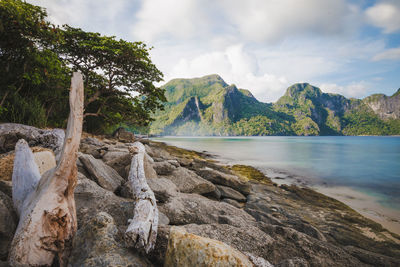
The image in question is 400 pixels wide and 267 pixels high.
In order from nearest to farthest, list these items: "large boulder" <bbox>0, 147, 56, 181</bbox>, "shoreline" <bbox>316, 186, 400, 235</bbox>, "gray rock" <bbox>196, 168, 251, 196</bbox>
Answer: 1. "large boulder" <bbox>0, 147, 56, 181</bbox>
2. "shoreline" <bbox>316, 186, 400, 235</bbox>
3. "gray rock" <bbox>196, 168, 251, 196</bbox>

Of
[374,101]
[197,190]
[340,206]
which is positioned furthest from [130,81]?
[374,101]

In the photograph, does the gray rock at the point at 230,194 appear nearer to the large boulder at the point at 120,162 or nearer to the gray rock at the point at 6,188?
the large boulder at the point at 120,162

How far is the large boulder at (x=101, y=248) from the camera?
1.58m

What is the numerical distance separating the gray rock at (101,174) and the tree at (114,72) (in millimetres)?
7812

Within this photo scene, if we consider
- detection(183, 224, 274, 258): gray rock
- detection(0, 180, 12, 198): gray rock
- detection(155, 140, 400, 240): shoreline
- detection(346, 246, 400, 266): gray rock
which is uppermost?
detection(0, 180, 12, 198): gray rock

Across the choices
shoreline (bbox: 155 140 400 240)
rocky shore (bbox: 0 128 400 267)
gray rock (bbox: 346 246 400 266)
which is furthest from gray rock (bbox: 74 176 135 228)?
shoreline (bbox: 155 140 400 240)

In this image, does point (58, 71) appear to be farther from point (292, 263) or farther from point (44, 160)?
point (292, 263)

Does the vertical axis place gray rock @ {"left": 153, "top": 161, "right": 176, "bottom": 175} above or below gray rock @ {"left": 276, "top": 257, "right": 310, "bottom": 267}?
above

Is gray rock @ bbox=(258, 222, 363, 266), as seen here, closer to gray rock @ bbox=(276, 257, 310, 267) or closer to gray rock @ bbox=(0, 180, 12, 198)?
gray rock @ bbox=(276, 257, 310, 267)

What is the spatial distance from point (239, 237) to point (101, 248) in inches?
71.7

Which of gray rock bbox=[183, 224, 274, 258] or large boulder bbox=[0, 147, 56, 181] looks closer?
gray rock bbox=[183, 224, 274, 258]

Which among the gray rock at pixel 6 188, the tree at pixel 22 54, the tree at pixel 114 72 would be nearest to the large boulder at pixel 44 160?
the gray rock at pixel 6 188

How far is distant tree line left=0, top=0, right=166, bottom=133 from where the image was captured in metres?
6.62

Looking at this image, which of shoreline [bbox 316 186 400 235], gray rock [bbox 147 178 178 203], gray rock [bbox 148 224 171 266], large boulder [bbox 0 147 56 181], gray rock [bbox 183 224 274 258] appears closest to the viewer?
gray rock [bbox 148 224 171 266]
